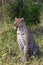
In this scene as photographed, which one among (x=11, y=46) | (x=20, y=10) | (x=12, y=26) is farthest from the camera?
(x=12, y=26)

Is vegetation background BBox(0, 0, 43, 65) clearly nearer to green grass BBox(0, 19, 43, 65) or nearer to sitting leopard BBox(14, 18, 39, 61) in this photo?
green grass BBox(0, 19, 43, 65)

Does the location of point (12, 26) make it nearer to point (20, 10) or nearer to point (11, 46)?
point (20, 10)

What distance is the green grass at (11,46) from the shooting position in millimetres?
6602

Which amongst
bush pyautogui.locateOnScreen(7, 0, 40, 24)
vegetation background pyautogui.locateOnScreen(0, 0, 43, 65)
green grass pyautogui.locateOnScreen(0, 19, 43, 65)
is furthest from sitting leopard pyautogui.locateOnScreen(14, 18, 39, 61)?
bush pyautogui.locateOnScreen(7, 0, 40, 24)

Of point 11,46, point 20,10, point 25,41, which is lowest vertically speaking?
point 11,46

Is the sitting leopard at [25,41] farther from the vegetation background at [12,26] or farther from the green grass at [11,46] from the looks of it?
the vegetation background at [12,26]

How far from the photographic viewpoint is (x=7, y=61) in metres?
6.71

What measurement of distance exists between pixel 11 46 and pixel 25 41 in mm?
1183

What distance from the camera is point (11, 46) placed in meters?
7.65

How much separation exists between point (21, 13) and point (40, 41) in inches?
53.8

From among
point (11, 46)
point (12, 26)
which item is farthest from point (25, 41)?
point (12, 26)

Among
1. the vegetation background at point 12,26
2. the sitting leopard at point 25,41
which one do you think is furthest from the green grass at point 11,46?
the sitting leopard at point 25,41

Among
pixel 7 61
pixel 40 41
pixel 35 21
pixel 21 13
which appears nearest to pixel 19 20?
pixel 7 61

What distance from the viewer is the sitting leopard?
655 centimetres
